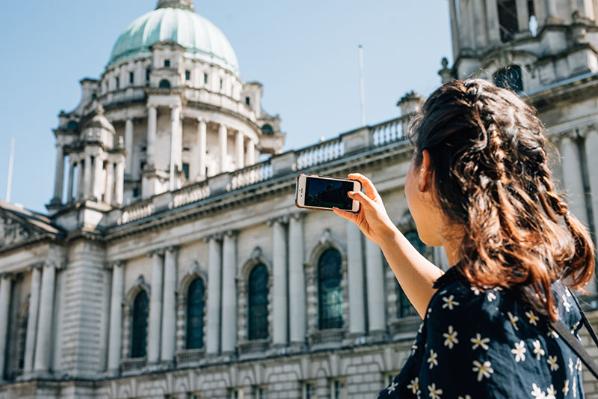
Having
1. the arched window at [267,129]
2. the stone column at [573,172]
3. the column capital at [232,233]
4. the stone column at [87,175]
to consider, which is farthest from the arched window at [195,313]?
the arched window at [267,129]

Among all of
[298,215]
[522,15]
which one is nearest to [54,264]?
[298,215]

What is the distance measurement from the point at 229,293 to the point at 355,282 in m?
6.35

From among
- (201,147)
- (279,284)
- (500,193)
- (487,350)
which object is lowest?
(487,350)

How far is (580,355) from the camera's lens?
1865 millimetres

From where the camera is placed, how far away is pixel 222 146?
180 feet

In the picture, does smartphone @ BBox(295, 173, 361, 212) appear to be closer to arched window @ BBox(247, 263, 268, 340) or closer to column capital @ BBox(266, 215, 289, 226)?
column capital @ BBox(266, 215, 289, 226)

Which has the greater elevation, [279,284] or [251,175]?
[251,175]

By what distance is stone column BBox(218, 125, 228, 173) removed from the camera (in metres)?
54.2

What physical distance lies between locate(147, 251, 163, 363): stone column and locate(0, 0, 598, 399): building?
7cm

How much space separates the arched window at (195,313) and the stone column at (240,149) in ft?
Result: 76.7

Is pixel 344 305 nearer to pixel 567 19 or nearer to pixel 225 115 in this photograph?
pixel 567 19

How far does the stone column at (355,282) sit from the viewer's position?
2655cm

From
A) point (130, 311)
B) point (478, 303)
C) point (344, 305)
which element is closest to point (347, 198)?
point (478, 303)

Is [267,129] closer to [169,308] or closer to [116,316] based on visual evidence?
[116,316]
